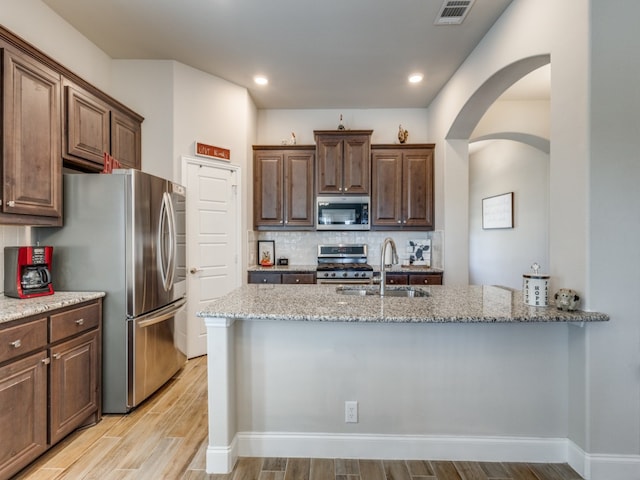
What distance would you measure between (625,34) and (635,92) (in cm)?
31

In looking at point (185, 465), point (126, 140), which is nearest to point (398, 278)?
point (185, 465)

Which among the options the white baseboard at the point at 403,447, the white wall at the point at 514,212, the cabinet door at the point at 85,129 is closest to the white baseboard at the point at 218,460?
the white baseboard at the point at 403,447

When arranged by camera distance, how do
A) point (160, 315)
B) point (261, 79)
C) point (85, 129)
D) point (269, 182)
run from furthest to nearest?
point (269, 182) < point (261, 79) < point (160, 315) < point (85, 129)

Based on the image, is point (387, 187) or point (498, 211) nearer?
point (387, 187)

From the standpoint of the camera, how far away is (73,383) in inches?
82.3

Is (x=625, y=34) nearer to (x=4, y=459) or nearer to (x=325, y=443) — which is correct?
(x=325, y=443)

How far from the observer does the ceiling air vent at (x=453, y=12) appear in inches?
96.5

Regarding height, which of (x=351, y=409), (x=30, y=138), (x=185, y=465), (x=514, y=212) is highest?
(x=30, y=138)

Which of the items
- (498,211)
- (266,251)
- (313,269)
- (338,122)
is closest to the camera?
(313,269)

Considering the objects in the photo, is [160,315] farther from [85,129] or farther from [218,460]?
[85,129]

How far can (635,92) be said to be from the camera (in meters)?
1.71

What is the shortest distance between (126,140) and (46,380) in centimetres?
221

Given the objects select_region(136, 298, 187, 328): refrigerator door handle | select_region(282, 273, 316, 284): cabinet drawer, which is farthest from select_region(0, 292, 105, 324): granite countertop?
select_region(282, 273, 316, 284): cabinet drawer

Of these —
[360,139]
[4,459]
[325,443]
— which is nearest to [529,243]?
[360,139]
